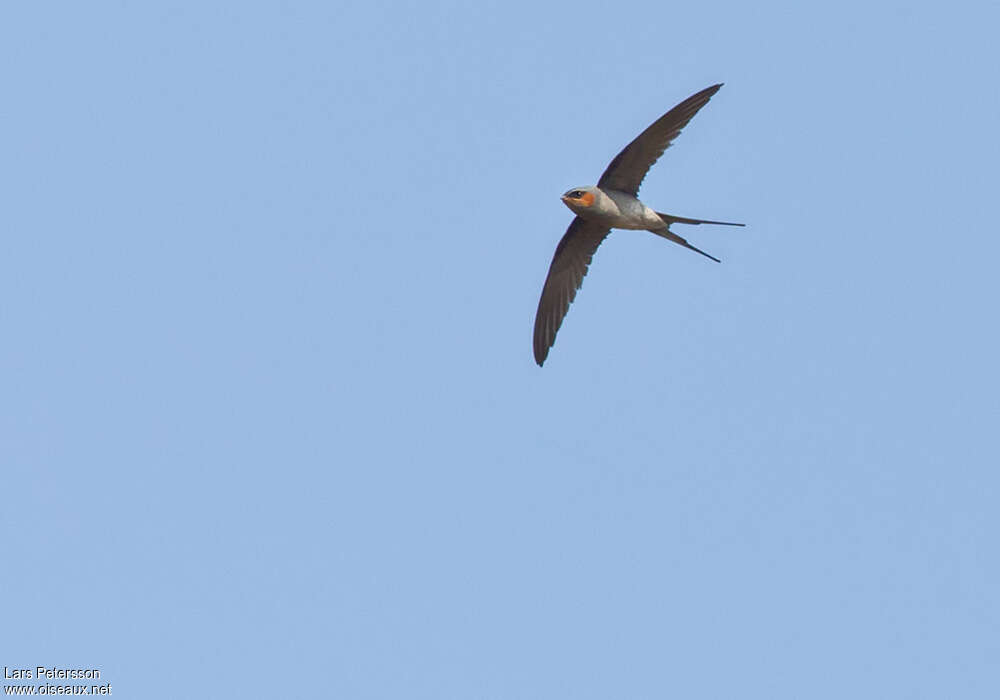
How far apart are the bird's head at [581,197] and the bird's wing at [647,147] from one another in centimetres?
20

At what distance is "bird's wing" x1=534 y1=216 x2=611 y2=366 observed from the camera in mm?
13625

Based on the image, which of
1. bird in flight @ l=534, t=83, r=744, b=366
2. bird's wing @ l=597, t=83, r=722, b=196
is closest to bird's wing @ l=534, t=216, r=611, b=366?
bird in flight @ l=534, t=83, r=744, b=366

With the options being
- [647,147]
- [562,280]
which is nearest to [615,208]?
[647,147]

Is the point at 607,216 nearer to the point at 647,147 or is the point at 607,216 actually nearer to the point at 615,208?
the point at 615,208

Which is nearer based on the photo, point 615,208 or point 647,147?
point 647,147

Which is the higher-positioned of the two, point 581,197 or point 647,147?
point 647,147

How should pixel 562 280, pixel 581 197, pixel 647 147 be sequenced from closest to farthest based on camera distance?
pixel 647 147
pixel 581 197
pixel 562 280

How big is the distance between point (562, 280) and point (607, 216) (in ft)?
3.91

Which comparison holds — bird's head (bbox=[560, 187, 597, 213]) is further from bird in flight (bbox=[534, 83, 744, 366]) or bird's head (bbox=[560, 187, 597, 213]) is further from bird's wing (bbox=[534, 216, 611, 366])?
bird's wing (bbox=[534, 216, 611, 366])

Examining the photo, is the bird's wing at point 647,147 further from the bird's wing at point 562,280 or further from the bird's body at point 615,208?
the bird's wing at point 562,280

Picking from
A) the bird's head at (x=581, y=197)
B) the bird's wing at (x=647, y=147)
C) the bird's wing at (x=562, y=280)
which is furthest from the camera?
the bird's wing at (x=562, y=280)

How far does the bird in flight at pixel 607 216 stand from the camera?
1229cm

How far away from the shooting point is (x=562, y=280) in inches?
543

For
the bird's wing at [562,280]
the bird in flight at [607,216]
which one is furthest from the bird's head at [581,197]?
the bird's wing at [562,280]
